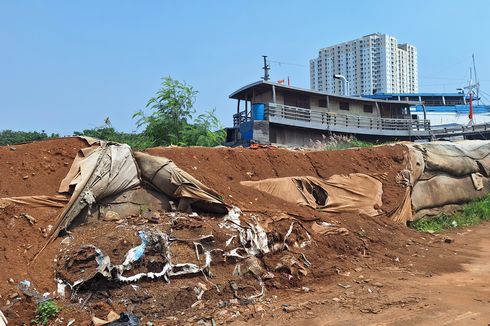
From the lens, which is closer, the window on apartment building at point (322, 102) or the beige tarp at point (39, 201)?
the beige tarp at point (39, 201)

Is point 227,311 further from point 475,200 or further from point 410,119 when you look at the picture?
point 410,119

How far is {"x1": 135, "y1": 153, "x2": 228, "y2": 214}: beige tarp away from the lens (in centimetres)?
624

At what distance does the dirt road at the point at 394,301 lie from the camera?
450 centimetres

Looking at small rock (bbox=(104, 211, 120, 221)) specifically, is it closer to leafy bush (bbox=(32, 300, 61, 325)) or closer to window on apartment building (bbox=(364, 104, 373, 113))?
leafy bush (bbox=(32, 300, 61, 325))

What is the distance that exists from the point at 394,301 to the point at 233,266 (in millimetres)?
2063

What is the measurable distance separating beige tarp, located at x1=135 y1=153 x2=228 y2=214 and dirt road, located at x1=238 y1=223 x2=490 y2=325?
6.06 ft

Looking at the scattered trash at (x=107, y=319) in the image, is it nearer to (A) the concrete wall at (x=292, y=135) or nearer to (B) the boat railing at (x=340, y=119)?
(B) the boat railing at (x=340, y=119)

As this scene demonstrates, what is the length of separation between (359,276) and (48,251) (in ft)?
13.9

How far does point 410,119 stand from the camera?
30500mm

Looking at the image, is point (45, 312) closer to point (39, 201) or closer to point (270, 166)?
point (39, 201)

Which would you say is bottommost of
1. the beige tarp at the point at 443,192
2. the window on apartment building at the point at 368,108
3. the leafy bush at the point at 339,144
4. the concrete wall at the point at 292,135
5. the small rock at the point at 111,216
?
the beige tarp at the point at 443,192

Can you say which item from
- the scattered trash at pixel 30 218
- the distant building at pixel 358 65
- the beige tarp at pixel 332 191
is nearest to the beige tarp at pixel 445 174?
the beige tarp at pixel 332 191

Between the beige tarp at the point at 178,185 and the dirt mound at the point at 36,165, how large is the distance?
112 centimetres

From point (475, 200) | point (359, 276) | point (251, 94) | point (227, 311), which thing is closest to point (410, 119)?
point (251, 94)
